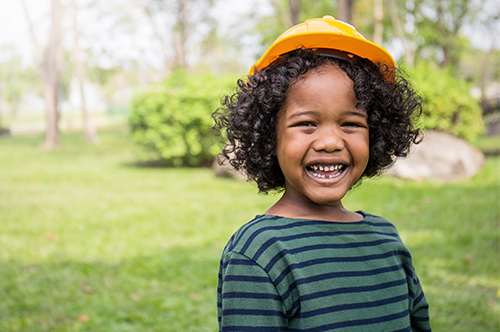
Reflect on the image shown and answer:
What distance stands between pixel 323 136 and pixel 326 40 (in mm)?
280

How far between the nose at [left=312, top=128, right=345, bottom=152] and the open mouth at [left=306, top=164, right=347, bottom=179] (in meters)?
0.05

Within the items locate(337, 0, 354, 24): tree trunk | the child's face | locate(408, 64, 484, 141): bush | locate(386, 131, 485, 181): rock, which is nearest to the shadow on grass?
the child's face

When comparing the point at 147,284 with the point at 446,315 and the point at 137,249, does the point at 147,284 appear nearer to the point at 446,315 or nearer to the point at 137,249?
the point at 137,249

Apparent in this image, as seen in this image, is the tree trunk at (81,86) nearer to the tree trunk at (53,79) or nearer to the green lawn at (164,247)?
the tree trunk at (53,79)

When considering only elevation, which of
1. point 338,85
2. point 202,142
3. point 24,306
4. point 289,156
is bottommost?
point 24,306

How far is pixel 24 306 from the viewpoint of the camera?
3.41 m

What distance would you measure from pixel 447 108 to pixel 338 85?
8.53 meters

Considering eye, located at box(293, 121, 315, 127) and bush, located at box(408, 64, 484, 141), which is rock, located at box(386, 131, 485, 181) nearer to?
bush, located at box(408, 64, 484, 141)

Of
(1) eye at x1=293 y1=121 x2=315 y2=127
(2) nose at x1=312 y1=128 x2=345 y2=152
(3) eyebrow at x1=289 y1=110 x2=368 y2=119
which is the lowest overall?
(2) nose at x1=312 y1=128 x2=345 y2=152

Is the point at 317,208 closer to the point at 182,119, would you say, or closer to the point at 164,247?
the point at 164,247

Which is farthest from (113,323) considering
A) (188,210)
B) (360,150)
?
(188,210)

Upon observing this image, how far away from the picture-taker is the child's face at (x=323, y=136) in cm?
123

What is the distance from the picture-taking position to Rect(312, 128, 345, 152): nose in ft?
3.96

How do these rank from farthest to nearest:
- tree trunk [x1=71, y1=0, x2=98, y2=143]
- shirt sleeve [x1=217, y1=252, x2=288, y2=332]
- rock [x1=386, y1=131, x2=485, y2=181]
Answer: tree trunk [x1=71, y1=0, x2=98, y2=143], rock [x1=386, y1=131, x2=485, y2=181], shirt sleeve [x1=217, y1=252, x2=288, y2=332]
